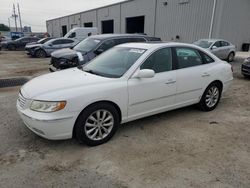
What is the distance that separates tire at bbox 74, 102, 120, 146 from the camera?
127 inches

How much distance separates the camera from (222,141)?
3654mm

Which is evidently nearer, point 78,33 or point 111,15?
point 78,33

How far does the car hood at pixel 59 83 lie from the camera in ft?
10.7

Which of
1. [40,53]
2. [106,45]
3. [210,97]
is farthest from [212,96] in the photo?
[40,53]

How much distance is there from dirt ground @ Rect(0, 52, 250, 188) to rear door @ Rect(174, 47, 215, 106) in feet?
1.60

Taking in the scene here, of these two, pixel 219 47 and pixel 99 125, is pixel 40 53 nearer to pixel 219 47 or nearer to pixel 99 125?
pixel 219 47

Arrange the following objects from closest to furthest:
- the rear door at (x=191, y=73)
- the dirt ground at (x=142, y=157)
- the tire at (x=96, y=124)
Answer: the dirt ground at (x=142, y=157)
the tire at (x=96, y=124)
the rear door at (x=191, y=73)

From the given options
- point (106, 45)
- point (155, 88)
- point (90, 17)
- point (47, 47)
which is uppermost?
point (90, 17)

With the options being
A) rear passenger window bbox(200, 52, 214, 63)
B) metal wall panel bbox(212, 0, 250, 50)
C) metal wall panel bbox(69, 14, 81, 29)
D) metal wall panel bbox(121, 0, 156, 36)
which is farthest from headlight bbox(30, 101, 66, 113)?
metal wall panel bbox(69, 14, 81, 29)

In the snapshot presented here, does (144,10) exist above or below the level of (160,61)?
above

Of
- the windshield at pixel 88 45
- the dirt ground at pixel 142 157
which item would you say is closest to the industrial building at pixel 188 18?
the windshield at pixel 88 45

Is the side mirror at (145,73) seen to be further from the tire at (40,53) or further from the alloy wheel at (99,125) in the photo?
the tire at (40,53)

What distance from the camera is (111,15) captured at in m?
29.1

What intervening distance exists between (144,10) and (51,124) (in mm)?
22446
